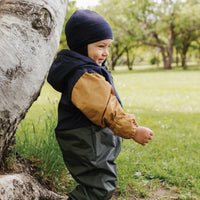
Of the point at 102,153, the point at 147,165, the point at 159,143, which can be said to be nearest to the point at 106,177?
the point at 102,153

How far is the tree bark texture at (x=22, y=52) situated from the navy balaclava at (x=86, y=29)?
160 millimetres

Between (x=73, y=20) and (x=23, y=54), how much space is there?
45cm

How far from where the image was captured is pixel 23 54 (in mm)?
1721

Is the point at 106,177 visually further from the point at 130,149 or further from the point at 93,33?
the point at 130,149

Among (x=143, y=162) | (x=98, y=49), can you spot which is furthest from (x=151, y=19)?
(x=98, y=49)

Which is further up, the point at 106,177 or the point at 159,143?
the point at 106,177

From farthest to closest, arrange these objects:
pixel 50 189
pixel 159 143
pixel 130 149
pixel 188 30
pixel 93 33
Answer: pixel 188 30
pixel 159 143
pixel 130 149
pixel 50 189
pixel 93 33

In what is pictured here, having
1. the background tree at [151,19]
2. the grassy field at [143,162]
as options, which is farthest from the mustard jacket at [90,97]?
the background tree at [151,19]

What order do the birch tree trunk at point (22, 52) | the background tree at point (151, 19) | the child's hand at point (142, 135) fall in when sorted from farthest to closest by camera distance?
1. the background tree at point (151, 19)
2. the child's hand at point (142, 135)
3. the birch tree trunk at point (22, 52)

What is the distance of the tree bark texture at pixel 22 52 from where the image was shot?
165 centimetres

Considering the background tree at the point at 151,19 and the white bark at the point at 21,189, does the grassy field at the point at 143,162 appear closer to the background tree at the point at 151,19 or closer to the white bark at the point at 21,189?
the white bark at the point at 21,189

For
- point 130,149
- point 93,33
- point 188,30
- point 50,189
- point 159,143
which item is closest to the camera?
point 93,33

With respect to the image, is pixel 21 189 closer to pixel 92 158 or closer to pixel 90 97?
pixel 92 158

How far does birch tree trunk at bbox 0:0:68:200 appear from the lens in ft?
5.42
